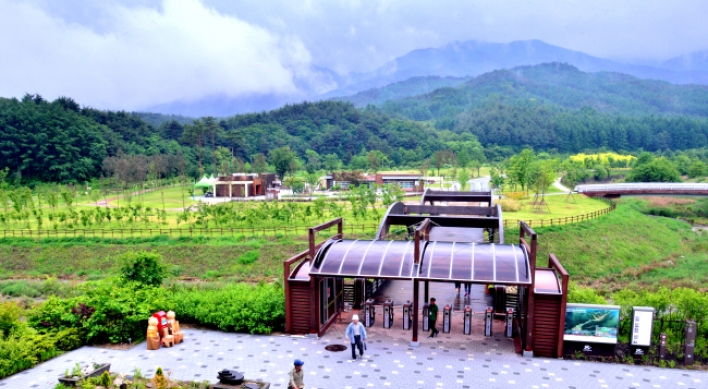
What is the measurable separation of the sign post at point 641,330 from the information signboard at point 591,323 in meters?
0.42

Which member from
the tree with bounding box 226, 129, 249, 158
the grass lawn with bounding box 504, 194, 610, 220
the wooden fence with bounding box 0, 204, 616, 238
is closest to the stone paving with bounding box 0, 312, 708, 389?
the wooden fence with bounding box 0, 204, 616, 238

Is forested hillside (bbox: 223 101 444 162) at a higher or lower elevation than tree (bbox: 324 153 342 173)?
higher

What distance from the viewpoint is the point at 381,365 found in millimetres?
11859

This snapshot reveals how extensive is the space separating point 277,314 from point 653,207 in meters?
43.9

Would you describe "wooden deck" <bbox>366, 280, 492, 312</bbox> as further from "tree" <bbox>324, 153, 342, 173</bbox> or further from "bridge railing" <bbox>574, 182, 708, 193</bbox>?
"tree" <bbox>324, 153, 342, 173</bbox>

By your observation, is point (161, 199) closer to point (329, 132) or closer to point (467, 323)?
point (467, 323)

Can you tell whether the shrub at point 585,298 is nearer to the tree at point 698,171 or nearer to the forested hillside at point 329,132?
the tree at point 698,171

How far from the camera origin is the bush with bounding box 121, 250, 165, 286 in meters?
15.6

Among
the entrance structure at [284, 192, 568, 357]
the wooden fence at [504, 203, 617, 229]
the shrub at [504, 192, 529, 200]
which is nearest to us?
the entrance structure at [284, 192, 568, 357]

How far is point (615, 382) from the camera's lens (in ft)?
35.9

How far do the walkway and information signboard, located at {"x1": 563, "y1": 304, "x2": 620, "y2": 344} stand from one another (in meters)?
0.61

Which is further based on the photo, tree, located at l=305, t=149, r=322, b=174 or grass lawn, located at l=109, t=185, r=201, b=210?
tree, located at l=305, t=149, r=322, b=174

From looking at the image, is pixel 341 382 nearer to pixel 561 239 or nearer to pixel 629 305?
pixel 629 305

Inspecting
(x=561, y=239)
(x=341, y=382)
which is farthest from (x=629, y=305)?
(x=561, y=239)
